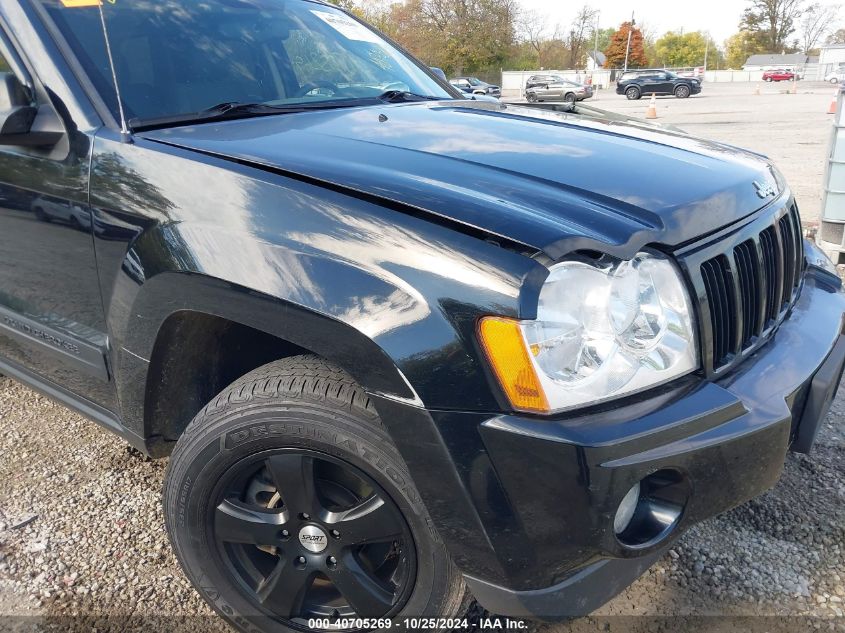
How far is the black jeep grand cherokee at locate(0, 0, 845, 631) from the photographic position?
1321 millimetres

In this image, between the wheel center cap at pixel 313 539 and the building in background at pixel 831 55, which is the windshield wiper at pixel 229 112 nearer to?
the wheel center cap at pixel 313 539

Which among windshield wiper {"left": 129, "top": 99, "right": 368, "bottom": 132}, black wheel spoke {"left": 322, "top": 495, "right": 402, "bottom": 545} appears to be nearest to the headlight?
black wheel spoke {"left": 322, "top": 495, "right": 402, "bottom": 545}

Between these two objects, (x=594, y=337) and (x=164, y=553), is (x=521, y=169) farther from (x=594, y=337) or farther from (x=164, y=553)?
(x=164, y=553)

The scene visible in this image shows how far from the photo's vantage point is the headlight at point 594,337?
4.26 ft

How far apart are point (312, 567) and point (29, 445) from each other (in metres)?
1.82

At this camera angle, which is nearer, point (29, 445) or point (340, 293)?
point (340, 293)

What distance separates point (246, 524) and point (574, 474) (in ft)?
2.91

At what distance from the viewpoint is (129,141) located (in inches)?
69.8

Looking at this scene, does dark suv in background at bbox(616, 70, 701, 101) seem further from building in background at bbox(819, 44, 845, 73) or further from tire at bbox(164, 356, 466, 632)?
tire at bbox(164, 356, 466, 632)

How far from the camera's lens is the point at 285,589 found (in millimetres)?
1738

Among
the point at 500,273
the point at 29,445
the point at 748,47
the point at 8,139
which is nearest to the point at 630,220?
the point at 500,273

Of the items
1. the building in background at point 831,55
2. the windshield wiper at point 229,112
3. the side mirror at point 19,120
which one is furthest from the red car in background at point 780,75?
the side mirror at point 19,120

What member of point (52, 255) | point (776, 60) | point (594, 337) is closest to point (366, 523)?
point (594, 337)

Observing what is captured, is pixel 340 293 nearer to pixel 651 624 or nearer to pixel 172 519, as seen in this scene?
pixel 172 519
